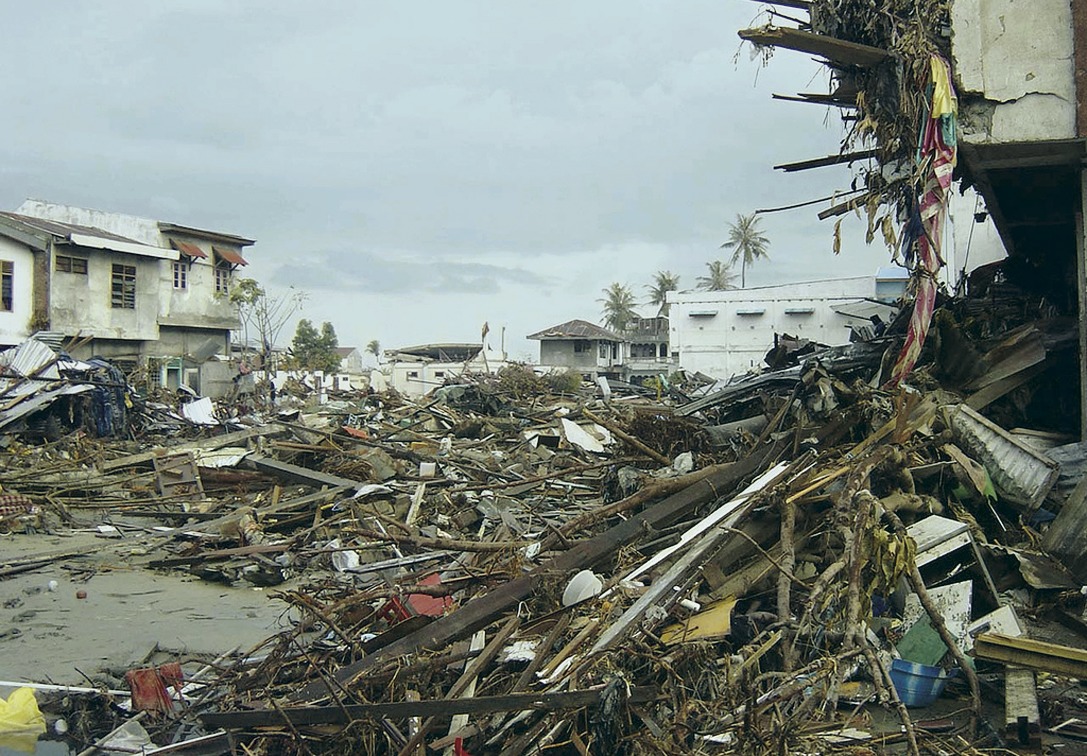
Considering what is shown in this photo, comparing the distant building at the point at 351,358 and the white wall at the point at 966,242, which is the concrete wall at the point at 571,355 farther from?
the white wall at the point at 966,242

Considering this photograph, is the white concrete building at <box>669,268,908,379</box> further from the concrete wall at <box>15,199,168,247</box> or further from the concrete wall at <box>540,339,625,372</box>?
the concrete wall at <box>15,199,168,247</box>

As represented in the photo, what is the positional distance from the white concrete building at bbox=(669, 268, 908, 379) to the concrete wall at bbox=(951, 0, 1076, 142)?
36.3 metres

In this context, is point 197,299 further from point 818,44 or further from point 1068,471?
point 1068,471

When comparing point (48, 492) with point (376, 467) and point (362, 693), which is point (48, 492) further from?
point (362, 693)

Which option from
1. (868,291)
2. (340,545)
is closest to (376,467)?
(340,545)

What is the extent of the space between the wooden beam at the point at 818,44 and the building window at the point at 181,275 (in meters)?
30.9

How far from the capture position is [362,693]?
4.38 m

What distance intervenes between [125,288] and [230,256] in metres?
Result: 6.45

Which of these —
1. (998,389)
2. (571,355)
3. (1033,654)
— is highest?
(571,355)

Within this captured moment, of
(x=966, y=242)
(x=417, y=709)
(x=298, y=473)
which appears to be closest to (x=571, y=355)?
(x=966, y=242)

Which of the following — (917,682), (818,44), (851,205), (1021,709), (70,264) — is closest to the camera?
(1021,709)

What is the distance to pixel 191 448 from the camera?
52.5 feet

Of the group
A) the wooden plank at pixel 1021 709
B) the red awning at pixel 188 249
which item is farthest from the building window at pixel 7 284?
the wooden plank at pixel 1021 709

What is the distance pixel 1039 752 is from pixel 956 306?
263 inches
